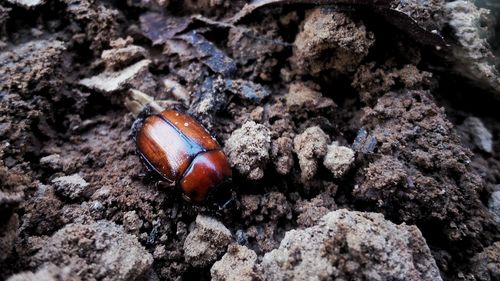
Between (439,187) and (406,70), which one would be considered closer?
(439,187)

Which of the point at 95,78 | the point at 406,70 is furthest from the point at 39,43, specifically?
the point at 406,70

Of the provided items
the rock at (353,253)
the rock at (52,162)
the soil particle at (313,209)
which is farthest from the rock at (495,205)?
the rock at (52,162)

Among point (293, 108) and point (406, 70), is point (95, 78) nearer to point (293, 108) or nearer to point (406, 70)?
point (293, 108)

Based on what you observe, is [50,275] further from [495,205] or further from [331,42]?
[495,205]

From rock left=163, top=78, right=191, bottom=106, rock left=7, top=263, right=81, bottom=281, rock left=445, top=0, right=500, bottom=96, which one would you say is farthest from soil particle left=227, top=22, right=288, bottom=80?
rock left=7, top=263, right=81, bottom=281

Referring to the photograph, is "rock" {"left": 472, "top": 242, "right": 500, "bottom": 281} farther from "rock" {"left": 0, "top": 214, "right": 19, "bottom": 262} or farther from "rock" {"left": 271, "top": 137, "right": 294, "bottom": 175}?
"rock" {"left": 0, "top": 214, "right": 19, "bottom": 262}

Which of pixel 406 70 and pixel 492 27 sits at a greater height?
pixel 492 27

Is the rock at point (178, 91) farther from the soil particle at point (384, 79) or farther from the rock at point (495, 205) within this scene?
the rock at point (495, 205)
